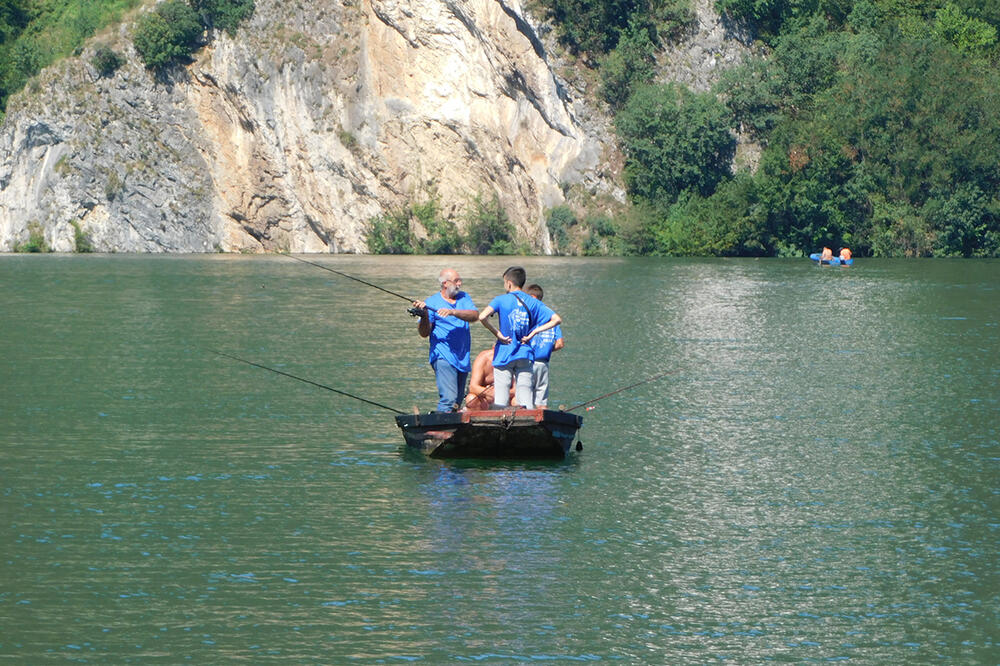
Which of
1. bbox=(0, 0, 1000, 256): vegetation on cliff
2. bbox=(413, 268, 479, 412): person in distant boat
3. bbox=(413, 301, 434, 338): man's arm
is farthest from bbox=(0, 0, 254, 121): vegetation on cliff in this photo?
bbox=(413, 301, 434, 338): man's arm

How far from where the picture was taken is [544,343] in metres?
20.3

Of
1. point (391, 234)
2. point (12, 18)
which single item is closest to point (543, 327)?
point (391, 234)

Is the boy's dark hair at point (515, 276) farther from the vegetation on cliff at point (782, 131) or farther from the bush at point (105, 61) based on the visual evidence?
the bush at point (105, 61)

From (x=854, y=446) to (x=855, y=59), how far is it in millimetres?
74724

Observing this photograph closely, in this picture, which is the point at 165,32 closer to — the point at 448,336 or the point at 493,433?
the point at 448,336

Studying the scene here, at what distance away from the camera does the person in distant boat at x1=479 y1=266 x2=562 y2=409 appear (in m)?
19.8

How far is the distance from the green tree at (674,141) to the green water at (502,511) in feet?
186

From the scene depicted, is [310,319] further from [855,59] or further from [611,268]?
[855,59]

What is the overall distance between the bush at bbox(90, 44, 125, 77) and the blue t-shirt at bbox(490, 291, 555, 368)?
285ft

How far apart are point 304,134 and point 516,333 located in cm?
8132

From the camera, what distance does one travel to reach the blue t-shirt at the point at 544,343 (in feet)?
66.7

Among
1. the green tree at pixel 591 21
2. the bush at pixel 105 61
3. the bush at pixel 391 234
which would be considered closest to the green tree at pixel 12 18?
the bush at pixel 105 61

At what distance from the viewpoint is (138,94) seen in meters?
102

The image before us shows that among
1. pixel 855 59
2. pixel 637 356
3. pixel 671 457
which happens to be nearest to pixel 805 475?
pixel 671 457
